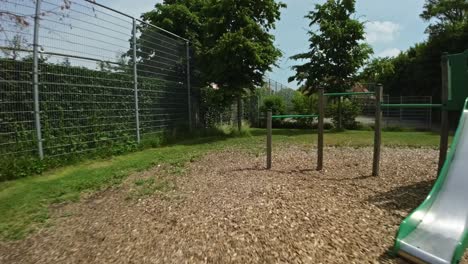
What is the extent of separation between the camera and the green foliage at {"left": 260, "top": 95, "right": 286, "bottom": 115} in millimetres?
19359

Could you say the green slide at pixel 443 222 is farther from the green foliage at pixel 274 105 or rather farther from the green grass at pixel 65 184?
the green foliage at pixel 274 105

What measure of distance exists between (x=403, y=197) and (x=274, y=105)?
1492 cm

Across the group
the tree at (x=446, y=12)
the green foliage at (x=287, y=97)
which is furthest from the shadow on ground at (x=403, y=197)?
the tree at (x=446, y=12)

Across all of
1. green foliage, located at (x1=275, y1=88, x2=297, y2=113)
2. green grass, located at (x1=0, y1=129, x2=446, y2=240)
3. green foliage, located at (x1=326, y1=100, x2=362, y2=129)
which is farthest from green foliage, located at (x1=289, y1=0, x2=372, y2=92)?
green grass, located at (x1=0, y1=129, x2=446, y2=240)

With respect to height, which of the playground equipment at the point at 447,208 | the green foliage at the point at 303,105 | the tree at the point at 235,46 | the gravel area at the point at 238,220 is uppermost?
the tree at the point at 235,46

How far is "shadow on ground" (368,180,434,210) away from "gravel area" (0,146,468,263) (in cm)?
1

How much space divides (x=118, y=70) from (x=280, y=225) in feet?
21.9

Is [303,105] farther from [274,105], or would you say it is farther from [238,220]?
[238,220]

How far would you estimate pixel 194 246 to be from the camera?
3334mm

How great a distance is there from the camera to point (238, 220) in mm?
3865

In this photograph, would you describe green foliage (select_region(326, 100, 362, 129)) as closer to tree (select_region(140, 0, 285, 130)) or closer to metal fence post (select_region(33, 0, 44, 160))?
tree (select_region(140, 0, 285, 130))

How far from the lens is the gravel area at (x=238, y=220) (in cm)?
321

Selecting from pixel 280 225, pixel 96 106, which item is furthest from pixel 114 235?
pixel 96 106

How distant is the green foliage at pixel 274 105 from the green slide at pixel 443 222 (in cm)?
1517
